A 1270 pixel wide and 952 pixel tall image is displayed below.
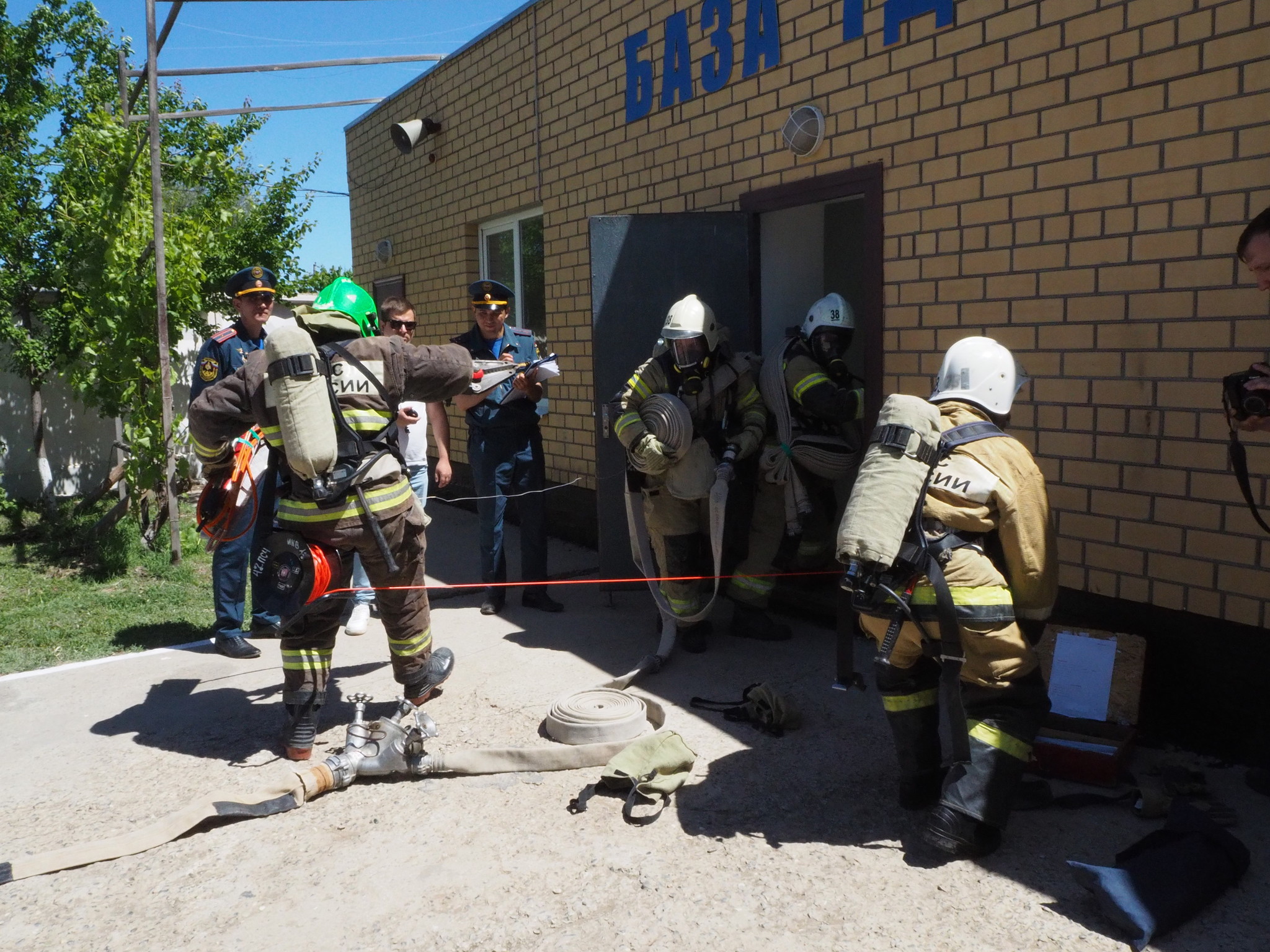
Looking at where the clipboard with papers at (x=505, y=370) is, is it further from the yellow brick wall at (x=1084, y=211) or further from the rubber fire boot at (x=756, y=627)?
the rubber fire boot at (x=756, y=627)

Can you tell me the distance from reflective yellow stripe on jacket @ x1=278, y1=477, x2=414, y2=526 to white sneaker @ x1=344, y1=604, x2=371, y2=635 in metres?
1.86

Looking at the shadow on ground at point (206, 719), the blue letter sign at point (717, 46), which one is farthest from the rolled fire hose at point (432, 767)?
the blue letter sign at point (717, 46)

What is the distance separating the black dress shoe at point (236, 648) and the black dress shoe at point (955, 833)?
3.83 meters

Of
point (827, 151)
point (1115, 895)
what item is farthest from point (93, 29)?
point (1115, 895)

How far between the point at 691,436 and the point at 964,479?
2.05m

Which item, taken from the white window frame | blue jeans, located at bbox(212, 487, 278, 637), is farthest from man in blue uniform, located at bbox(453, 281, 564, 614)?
the white window frame

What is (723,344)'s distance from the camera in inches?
202

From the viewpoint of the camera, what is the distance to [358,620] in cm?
586

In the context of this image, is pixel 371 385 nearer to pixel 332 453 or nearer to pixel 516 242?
pixel 332 453

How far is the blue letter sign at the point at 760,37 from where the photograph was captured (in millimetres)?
5367

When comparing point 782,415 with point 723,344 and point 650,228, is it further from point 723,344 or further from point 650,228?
point 650,228

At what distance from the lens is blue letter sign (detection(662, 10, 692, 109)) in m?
6.04

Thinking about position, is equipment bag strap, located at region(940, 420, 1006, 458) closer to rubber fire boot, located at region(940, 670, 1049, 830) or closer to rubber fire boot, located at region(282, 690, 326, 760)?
rubber fire boot, located at region(940, 670, 1049, 830)

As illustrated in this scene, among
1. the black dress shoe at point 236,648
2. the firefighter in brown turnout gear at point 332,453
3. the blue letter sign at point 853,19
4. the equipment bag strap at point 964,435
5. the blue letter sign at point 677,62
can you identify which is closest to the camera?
the equipment bag strap at point 964,435
